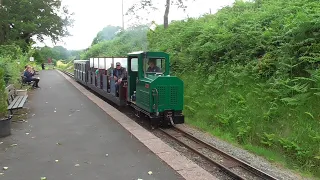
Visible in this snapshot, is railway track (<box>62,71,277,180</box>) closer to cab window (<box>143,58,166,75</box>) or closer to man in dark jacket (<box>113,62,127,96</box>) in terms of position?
cab window (<box>143,58,166,75</box>)

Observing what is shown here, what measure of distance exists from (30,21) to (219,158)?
40.3 m

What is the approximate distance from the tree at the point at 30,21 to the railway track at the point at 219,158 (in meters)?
33.4

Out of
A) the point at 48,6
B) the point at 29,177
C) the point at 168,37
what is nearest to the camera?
the point at 29,177

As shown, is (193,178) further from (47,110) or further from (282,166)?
(47,110)

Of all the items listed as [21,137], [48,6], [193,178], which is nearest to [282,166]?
[193,178]

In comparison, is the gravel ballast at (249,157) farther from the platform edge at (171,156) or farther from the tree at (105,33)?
the tree at (105,33)

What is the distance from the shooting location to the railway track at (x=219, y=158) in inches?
236

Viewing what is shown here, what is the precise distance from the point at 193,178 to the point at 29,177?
277 cm

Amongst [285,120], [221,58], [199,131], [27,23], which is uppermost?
[27,23]

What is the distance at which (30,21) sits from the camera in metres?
41.4

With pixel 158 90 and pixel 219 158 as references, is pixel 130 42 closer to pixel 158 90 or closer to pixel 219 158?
pixel 158 90

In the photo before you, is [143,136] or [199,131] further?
[199,131]

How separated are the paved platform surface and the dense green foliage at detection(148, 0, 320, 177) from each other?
2847mm

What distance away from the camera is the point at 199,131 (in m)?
9.58
